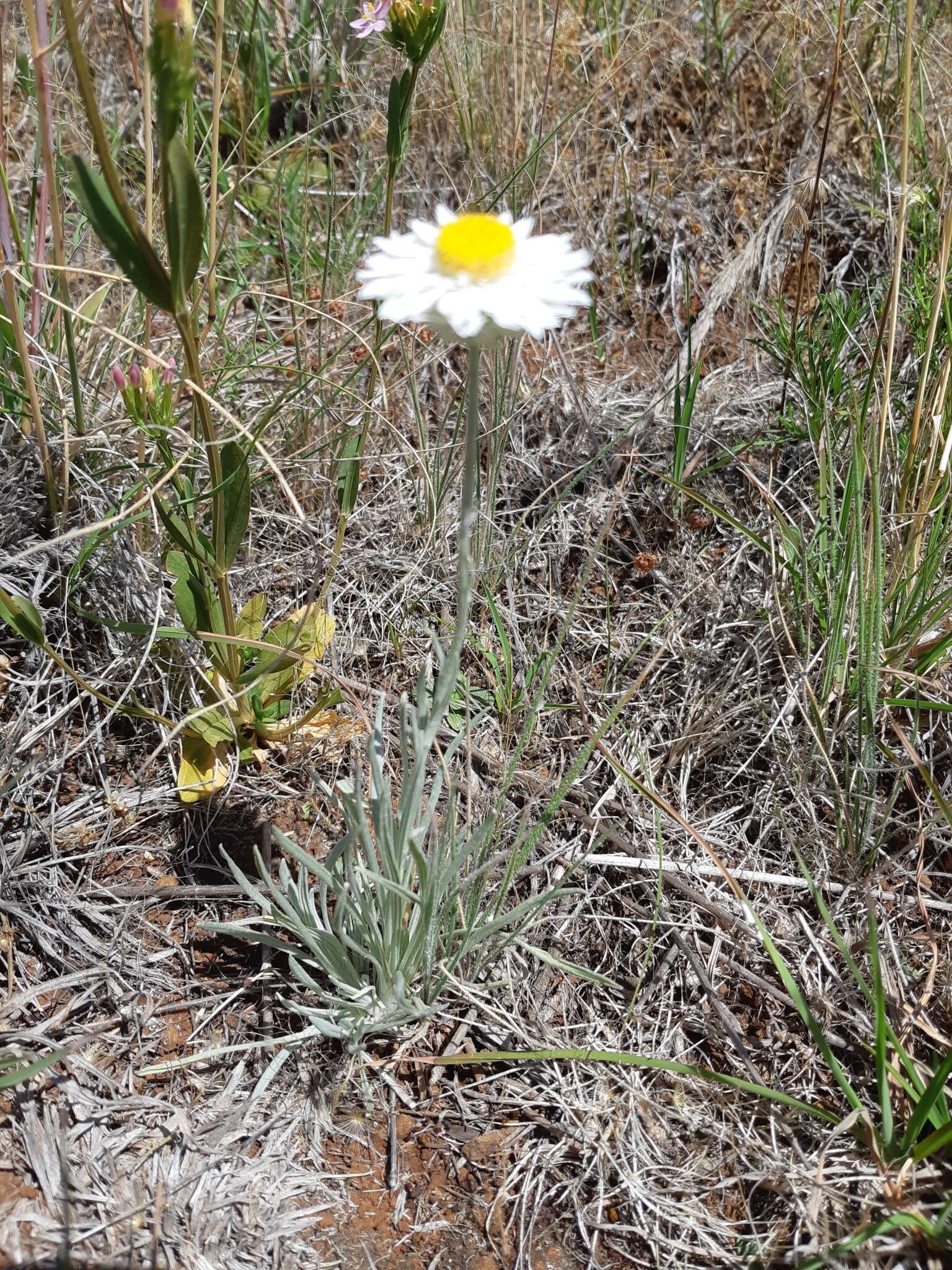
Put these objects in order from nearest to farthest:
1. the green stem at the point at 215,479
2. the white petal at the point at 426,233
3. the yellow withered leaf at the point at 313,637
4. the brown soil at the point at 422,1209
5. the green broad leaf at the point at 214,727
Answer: the white petal at the point at 426,233 < the green stem at the point at 215,479 < the brown soil at the point at 422,1209 < the green broad leaf at the point at 214,727 < the yellow withered leaf at the point at 313,637

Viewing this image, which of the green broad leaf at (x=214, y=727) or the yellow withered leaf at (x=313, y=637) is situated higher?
the yellow withered leaf at (x=313, y=637)

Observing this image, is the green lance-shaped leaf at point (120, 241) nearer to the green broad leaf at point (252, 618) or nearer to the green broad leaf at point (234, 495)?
the green broad leaf at point (234, 495)

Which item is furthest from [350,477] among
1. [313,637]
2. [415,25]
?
[415,25]

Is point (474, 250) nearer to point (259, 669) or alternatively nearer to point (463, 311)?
point (463, 311)

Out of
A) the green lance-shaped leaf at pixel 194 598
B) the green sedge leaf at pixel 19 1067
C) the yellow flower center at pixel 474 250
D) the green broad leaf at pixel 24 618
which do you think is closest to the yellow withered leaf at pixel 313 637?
the green lance-shaped leaf at pixel 194 598

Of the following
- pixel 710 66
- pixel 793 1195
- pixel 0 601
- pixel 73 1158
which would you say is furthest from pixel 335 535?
pixel 710 66

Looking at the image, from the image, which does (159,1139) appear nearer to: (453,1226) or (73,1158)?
(73,1158)

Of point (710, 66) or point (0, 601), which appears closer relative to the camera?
point (0, 601)
